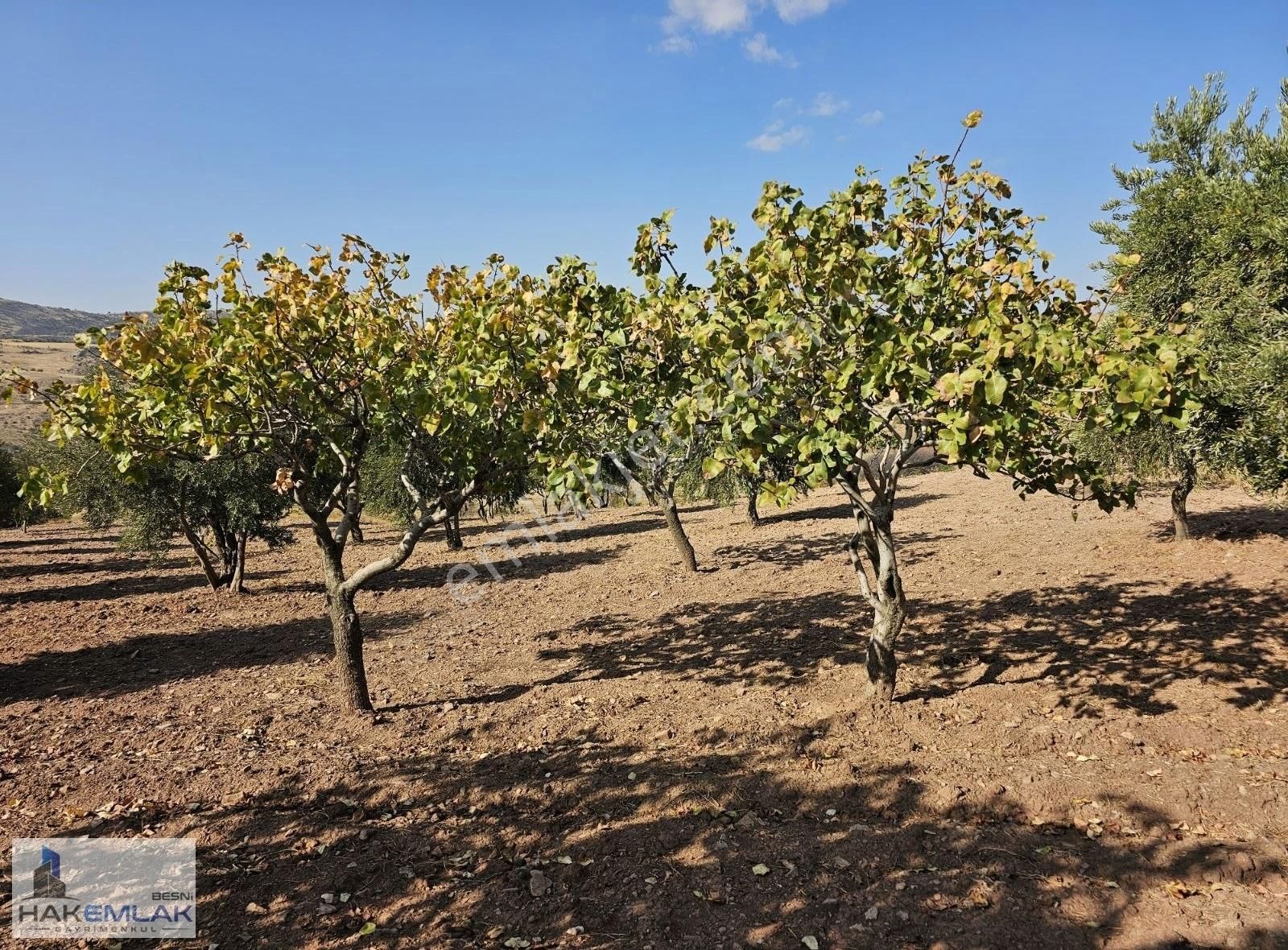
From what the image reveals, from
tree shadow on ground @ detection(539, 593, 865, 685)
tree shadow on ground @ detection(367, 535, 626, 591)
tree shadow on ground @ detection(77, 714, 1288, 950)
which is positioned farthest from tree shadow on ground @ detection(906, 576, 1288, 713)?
tree shadow on ground @ detection(367, 535, 626, 591)

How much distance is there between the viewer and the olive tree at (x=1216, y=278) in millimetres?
8297

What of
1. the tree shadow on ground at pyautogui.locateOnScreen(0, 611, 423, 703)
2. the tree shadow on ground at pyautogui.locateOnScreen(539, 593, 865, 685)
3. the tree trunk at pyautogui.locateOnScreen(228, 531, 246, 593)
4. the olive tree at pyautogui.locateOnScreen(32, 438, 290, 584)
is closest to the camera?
the tree shadow on ground at pyautogui.locateOnScreen(539, 593, 865, 685)

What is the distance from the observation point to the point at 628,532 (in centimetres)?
2711

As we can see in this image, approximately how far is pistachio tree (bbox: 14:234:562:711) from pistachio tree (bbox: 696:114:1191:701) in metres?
2.09

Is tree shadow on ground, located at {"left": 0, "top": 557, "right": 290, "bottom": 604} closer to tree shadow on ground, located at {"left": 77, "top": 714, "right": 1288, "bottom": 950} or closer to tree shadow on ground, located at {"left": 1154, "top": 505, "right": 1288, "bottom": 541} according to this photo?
tree shadow on ground, located at {"left": 77, "top": 714, "right": 1288, "bottom": 950}

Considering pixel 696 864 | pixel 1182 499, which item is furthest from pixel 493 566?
pixel 1182 499

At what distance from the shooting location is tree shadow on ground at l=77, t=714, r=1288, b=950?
4551mm

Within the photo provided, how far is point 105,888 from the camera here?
5.22 m

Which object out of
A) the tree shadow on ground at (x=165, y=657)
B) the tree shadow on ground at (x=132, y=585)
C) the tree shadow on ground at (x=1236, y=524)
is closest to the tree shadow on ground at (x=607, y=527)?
the tree shadow on ground at (x=132, y=585)

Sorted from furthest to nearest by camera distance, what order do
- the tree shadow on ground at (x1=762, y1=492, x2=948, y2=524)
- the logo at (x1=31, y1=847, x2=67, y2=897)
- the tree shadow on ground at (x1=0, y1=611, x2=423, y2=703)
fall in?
the tree shadow on ground at (x1=762, y1=492, x2=948, y2=524)
the tree shadow on ground at (x1=0, y1=611, x2=423, y2=703)
the logo at (x1=31, y1=847, x2=67, y2=897)

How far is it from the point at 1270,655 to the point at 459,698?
35.5ft

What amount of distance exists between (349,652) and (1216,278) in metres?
13.2

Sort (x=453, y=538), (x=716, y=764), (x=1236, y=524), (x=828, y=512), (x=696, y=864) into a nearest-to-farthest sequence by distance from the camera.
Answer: (x=696, y=864), (x=716, y=764), (x=1236, y=524), (x=453, y=538), (x=828, y=512)

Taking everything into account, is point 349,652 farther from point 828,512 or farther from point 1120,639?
point 828,512
